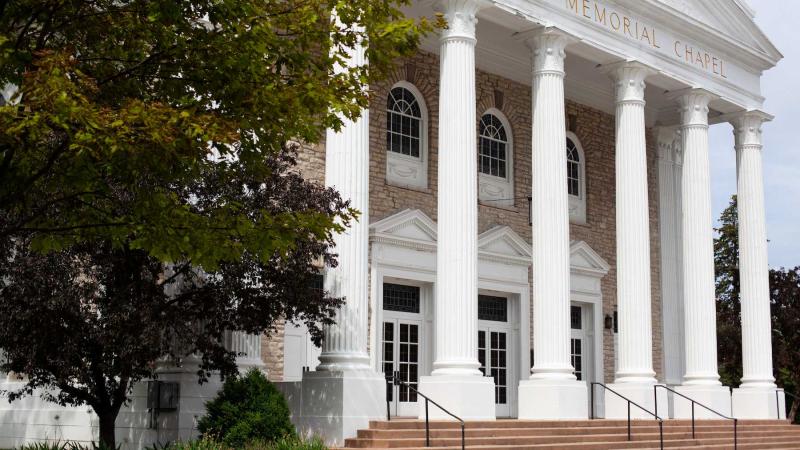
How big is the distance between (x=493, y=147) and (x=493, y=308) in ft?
13.4

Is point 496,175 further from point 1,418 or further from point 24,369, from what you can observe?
point 24,369

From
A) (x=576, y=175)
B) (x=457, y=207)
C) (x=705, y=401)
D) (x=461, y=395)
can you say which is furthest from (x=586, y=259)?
(x=461, y=395)

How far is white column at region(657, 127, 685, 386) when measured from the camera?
2906 cm

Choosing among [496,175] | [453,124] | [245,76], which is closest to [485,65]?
[496,175]

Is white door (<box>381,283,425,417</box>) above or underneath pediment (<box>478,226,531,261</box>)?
underneath

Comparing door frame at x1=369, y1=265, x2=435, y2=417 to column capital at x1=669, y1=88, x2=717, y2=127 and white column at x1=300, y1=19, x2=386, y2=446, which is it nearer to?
white column at x1=300, y1=19, x2=386, y2=446

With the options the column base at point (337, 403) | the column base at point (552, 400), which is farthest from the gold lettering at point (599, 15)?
the column base at point (337, 403)

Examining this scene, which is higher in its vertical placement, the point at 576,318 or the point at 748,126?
the point at 748,126

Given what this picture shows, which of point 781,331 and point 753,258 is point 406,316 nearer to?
point 753,258

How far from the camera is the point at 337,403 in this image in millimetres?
16188

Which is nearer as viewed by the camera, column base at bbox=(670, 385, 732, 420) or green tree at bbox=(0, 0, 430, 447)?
green tree at bbox=(0, 0, 430, 447)

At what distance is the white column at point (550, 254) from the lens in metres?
19.6

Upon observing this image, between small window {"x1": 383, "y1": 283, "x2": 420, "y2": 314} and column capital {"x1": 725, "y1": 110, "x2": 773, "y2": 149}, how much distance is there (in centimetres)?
1019

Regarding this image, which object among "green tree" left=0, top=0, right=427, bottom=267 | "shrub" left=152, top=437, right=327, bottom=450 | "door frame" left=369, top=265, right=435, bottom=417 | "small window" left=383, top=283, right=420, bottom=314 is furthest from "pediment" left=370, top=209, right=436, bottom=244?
"green tree" left=0, top=0, right=427, bottom=267
